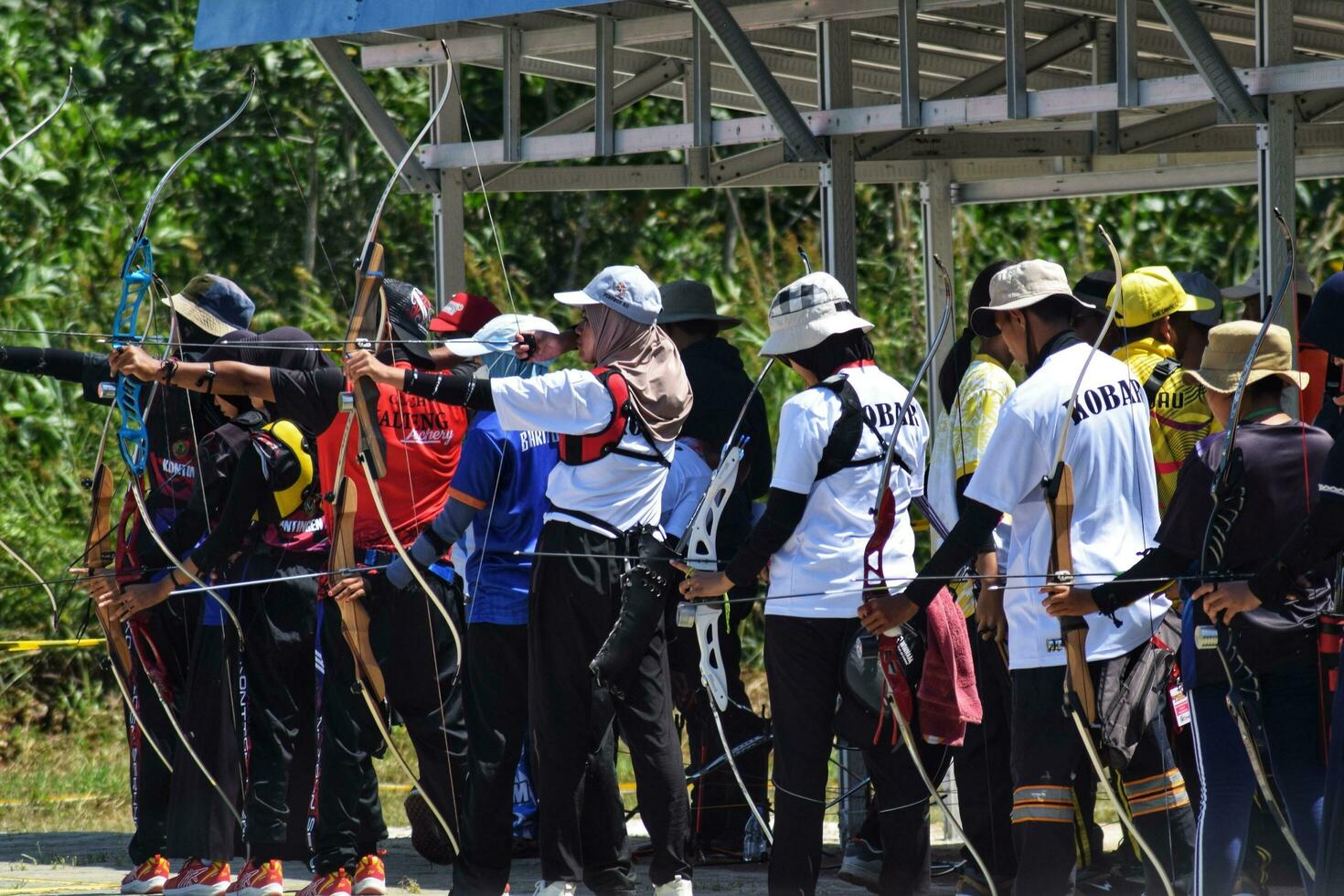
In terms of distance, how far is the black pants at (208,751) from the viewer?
6.49 m

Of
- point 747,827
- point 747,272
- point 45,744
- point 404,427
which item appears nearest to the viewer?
point 404,427

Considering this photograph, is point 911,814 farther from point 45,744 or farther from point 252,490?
point 45,744

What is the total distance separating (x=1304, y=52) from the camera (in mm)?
8594

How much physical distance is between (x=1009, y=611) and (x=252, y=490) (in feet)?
8.18

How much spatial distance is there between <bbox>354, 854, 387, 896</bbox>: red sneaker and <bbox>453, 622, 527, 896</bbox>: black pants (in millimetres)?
403

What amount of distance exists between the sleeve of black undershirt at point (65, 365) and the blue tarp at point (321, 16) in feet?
5.58

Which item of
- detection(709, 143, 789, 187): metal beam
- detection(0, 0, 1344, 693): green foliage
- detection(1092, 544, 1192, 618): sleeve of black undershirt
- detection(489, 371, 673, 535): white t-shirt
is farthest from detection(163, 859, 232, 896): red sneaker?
detection(0, 0, 1344, 693): green foliage

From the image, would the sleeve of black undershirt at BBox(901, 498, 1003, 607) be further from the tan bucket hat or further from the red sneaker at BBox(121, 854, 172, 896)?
the red sneaker at BBox(121, 854, 172, 896)

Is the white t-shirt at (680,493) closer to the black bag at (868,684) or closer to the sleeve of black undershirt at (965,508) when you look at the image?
the sleeve of black undershirt at (965,508)

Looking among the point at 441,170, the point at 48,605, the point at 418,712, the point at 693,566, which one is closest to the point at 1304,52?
the point at 441,170

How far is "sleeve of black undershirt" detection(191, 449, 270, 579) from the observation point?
6.31m

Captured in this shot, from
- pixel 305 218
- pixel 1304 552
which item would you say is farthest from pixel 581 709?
pixel 305 218

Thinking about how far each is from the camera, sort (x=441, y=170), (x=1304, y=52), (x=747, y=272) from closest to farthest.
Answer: (x=441, y=170)
(x=1304, y=52)
(x=747, y=272)

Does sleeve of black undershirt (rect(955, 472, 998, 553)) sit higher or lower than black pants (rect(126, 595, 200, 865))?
higher
